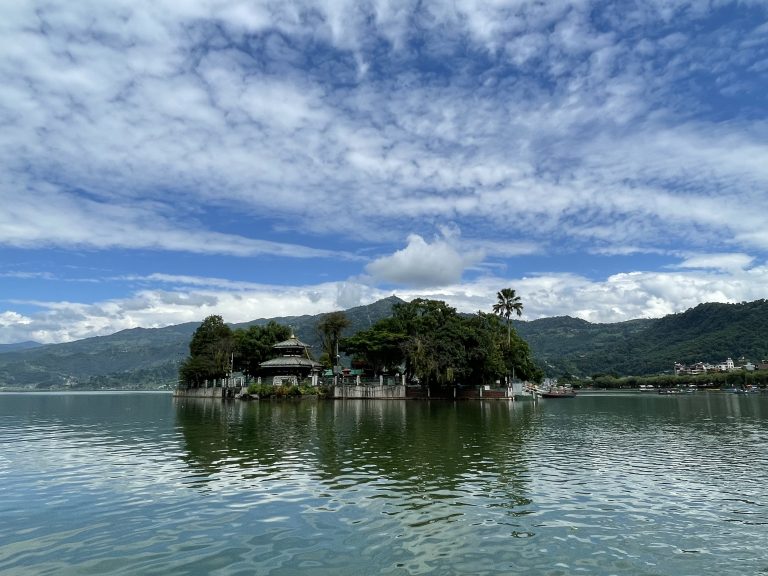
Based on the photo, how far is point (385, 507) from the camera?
51.8 feet

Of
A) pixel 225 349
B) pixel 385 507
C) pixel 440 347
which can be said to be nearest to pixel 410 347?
pixel 440 347

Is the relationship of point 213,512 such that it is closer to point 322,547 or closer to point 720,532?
point 322,547

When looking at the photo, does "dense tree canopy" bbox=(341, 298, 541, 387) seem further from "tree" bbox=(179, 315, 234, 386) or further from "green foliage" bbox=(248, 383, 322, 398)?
"tree" bbox=(179, 315, 234, 386)

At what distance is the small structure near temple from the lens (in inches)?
3787

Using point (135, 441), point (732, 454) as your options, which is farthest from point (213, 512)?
point (732, 454)

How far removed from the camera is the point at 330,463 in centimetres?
2377

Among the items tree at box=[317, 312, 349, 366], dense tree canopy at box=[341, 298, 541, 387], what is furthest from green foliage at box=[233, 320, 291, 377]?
dense tree canopy at box=[341, 298, 541, 387]

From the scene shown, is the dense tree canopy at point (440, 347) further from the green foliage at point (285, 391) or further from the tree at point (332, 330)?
the green foliage at point (285, 391)

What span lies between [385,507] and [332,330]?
8494cm

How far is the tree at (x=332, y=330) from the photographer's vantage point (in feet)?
326

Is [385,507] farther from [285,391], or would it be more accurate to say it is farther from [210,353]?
[210,353]

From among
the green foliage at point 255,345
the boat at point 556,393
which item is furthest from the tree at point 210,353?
the boat at point 556,393

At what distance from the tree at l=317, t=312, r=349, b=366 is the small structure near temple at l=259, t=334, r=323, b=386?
361 cm

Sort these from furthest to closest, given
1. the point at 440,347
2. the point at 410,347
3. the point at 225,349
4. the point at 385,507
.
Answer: the point at 225,349 < the point at 410,347 < the point at 440,347 < the point at 385,507
